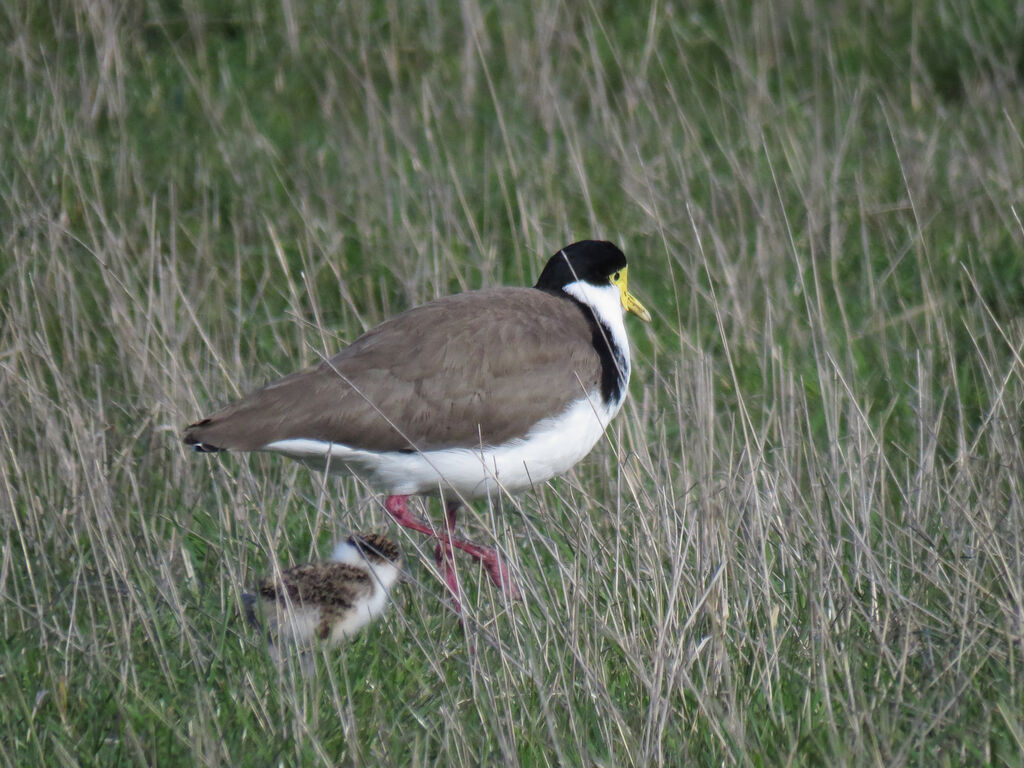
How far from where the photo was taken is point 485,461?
15.4ft

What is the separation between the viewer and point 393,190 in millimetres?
7195

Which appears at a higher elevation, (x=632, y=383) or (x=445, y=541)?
(x=445, y=541)

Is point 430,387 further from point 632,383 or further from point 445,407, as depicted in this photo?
point 632,383

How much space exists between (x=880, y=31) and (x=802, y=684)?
6.22 m

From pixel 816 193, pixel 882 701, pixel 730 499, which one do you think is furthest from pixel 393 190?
pixel 882 701

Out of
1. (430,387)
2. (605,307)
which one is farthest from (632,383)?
(430,387)

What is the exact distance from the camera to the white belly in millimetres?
4680

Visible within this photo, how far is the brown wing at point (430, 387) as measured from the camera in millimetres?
4508

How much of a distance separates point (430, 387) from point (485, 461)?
0.30 metres

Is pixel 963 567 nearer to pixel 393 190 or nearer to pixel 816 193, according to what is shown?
pixel 816 193

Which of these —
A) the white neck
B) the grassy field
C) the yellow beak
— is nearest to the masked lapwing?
the grassy field

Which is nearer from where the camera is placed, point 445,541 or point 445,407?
point 445,407

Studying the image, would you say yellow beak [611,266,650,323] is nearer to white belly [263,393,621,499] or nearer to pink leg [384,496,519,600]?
white belly [263,393,621,499]

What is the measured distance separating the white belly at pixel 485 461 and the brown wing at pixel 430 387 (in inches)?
1.5
